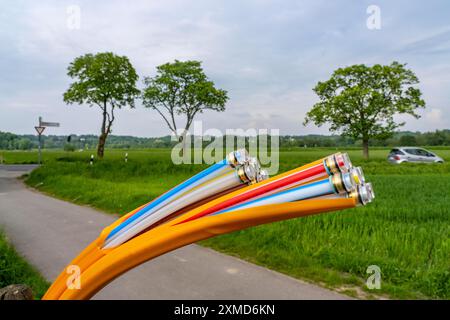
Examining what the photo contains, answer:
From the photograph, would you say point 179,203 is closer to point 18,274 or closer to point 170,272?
point 170,272

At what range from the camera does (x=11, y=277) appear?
14.5 ft

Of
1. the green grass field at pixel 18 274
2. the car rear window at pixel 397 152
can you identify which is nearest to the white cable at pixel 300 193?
the green grass field at pixel 18 274

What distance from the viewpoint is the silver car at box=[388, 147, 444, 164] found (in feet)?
77.5

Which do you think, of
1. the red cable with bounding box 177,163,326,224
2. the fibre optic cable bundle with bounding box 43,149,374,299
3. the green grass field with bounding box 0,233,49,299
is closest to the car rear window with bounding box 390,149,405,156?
the green grass field with bounding box 0,233,49,299

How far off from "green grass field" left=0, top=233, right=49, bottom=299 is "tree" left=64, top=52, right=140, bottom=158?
27.4m

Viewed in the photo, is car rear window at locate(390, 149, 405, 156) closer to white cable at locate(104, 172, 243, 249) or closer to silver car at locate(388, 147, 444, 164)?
silver car at locate(388, 147, 444, 164)

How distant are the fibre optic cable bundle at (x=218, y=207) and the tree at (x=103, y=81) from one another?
3116cm

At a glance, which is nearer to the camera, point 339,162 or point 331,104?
point 339,162

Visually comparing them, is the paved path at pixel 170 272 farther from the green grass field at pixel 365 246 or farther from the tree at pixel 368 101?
the tree at pixel 368 101
